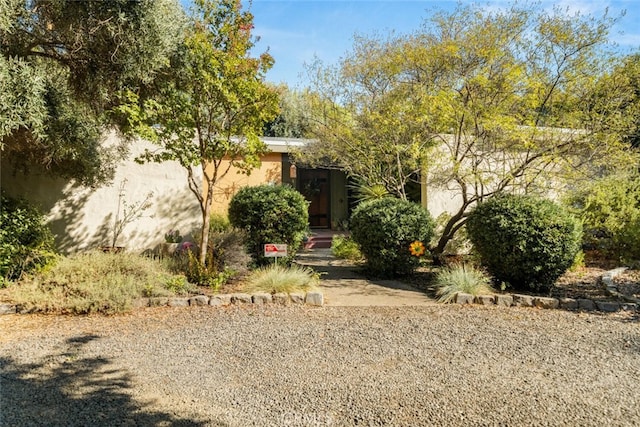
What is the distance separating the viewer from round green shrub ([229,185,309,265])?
7551 millimetres

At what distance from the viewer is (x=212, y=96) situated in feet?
21.5

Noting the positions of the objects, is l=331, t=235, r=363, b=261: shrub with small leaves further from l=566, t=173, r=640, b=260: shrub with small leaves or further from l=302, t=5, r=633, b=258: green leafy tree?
A: l=566, t=173, r=640, b=260: shrub with small leaves

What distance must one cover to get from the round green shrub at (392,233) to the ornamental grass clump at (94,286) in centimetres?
332

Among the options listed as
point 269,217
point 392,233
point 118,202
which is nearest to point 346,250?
point 392,233

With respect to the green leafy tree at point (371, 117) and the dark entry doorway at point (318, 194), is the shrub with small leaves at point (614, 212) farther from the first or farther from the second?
the dark entry doorway at point (318, 194)

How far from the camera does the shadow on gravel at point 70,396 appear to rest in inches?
108

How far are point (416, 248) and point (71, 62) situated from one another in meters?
6.38

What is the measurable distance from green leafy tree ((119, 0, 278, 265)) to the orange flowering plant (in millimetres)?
3130

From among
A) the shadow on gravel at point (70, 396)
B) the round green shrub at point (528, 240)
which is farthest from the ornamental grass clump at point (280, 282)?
the round green shrub at point (528, 240)

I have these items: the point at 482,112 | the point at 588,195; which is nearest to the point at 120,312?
the point at 482,112

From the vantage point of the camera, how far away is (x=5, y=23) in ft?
15.7

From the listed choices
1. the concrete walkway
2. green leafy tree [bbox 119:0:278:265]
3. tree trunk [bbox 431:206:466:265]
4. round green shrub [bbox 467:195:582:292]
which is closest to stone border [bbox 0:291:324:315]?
the concrete walkway

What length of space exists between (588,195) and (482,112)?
4.32 metres

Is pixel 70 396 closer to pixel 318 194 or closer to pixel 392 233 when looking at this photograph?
pixel 392 233
